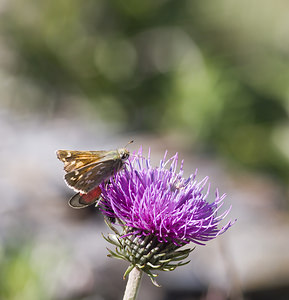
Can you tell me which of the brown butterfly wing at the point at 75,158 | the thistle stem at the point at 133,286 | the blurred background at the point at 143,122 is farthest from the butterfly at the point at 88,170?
the blurred background at the point at 143,122

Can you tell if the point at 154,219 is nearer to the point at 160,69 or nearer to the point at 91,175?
the point at 91,175

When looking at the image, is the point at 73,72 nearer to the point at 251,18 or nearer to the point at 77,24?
the point at 77,24

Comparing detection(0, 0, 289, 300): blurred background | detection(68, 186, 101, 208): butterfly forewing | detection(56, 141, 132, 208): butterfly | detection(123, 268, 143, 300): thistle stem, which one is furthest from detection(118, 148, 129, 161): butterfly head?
detection(0, 0, 289, 300): blurred background

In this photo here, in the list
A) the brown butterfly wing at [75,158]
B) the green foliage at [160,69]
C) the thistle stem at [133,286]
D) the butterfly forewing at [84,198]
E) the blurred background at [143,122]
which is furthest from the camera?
the green foliage at [160,69]

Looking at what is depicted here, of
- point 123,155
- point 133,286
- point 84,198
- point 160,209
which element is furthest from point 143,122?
point 133,286

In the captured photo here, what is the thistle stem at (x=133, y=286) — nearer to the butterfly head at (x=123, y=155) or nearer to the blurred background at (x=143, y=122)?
the butterfly head at (x=123, y=155)

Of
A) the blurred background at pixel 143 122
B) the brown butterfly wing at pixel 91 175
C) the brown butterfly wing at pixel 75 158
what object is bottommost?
the brown butterfly wing at pixel 91 175

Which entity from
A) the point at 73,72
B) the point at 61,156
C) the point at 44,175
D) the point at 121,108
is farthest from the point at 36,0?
the point at 61,156

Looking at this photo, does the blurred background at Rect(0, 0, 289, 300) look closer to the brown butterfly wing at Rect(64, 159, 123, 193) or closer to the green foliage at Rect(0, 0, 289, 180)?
the green foliage at Rect(0, 0, 289, 180)
